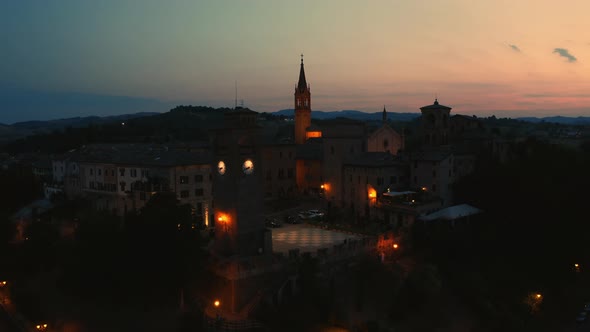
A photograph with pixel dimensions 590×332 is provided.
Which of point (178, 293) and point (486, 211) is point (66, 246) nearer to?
point (178, 293)

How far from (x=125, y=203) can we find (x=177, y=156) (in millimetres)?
7515

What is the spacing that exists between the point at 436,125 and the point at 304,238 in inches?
893

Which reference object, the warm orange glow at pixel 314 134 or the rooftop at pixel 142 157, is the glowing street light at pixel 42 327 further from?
the warm orange glow at pixel 314 134

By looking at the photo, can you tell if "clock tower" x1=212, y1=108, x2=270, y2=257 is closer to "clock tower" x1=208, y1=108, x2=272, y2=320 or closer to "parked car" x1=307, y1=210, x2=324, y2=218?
"clock tower" x1=208, y1=108, x2=272, y2=320

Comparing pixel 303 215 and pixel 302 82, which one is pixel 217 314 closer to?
pixel 303 215

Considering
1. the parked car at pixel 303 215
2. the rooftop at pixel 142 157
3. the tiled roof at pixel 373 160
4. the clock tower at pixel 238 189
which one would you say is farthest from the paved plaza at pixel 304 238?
the rooftop at pixel 142 157

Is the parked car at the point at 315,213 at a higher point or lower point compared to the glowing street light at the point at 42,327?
higher

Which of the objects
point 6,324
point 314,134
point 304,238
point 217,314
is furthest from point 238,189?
point 314,134

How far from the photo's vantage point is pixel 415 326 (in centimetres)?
3634

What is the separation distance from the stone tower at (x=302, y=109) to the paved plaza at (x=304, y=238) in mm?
27539

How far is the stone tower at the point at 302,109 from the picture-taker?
7612 centimetres

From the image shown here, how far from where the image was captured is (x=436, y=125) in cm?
5884

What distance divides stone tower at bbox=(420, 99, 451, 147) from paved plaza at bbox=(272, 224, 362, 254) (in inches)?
709

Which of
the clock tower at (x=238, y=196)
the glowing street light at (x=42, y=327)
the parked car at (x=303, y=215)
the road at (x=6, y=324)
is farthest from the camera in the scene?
the parked car at (x=303, y=215)
